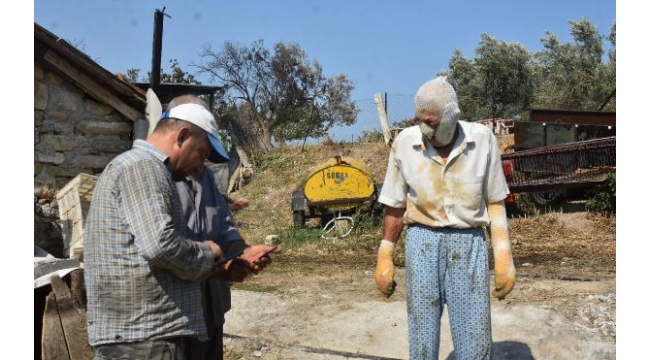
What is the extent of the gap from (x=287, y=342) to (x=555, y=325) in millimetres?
2414

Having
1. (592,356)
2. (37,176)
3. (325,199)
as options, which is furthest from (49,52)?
(592,356)

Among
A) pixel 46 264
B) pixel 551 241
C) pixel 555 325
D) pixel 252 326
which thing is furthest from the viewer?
pixel 551 241

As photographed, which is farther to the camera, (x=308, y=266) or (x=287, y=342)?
(x=308, y=266)

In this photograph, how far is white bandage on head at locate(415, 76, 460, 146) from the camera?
11.6 feet

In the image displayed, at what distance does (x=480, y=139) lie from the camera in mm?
3619

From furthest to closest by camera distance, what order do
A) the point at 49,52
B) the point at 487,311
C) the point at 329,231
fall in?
the point at 329,231
the point at 49,52
the point at 487,311

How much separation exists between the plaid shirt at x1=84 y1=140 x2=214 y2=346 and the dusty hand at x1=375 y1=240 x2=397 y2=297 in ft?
4.59

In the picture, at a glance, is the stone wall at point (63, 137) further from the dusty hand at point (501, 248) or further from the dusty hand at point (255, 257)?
the dusty hand at point (501, 248)

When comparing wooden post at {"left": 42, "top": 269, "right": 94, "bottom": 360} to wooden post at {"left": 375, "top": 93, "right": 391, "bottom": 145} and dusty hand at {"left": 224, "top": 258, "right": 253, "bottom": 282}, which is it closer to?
dusty hand at {"left": 224, "top": 258, "right": 253, "bottom": 282}

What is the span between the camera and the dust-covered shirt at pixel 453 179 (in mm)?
3557

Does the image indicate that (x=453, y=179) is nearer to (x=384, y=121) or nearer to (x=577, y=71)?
(x=384, y=121)

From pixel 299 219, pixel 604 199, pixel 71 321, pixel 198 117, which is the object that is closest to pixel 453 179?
pixel 198 117

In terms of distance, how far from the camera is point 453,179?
3.57 meters

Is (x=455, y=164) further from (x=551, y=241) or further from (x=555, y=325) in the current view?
(x=551, y=241)
